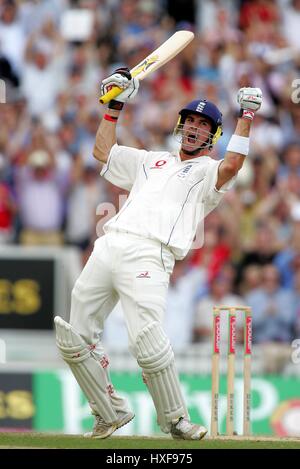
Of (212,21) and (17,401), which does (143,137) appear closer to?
(212,21)

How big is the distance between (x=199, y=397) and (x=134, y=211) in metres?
3.65

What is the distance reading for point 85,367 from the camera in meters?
7.60

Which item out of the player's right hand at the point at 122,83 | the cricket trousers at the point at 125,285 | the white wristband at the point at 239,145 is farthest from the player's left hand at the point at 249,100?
the cricket trousers at the point at 125,285

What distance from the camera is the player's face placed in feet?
25.4

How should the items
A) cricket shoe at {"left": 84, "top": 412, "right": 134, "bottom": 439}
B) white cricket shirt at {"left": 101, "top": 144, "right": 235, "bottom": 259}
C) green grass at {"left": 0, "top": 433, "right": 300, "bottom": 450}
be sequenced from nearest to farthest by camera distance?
green grass at {"left": 0, "top": 433, "right": 300, "bottom": 450}
white cricket shirt at {"left": 101, "top": 144, "right": 235, "bottom": 259}
cricket shoe at {"left": 84, "top": 412, "right": 134, "bottom": 439}

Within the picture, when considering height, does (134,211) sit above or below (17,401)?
above

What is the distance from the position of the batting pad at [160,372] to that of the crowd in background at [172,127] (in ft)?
10.9

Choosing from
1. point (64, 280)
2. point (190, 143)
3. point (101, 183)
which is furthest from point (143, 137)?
point (190, 143)

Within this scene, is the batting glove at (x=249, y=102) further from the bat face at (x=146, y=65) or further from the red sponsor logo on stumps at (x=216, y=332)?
the red sponsor logo on stumps at (x=216, y=332)

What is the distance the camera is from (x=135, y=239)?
7535mm

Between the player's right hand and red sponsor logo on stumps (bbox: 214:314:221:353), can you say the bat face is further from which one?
red sponsor logo on stumps (bbox: 214:314:221:353)

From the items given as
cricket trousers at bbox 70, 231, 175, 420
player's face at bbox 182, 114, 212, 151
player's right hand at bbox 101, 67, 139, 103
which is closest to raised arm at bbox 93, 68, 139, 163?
player's right hand at bbox 101, 67, 139, 103
